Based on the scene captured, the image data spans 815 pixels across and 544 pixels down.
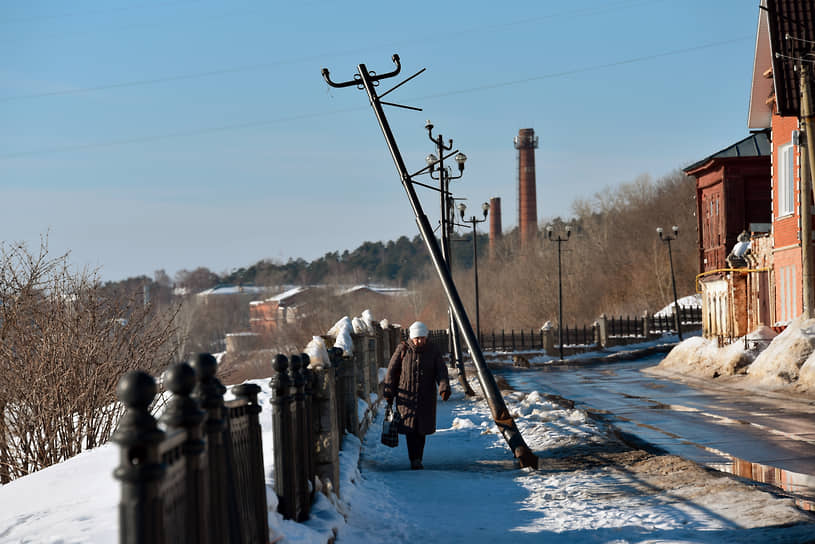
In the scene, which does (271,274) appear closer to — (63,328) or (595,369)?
(595,369)

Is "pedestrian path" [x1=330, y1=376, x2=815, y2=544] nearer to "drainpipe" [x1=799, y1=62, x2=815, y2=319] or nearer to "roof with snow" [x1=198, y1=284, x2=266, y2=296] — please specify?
"drainpipe" [x1=799, y1=62, x2=815, y2=319]

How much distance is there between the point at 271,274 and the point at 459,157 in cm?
15040

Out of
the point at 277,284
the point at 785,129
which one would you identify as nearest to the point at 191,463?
the point at 785,129

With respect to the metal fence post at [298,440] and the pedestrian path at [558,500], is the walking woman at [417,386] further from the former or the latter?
the metal fence post at [298,440]

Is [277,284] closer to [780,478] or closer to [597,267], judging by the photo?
[597,267]

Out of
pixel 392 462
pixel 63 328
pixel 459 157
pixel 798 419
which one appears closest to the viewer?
pixel 392 462

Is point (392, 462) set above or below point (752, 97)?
below

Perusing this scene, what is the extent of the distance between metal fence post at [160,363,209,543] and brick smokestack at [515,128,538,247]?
264 feet

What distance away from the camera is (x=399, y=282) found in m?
167

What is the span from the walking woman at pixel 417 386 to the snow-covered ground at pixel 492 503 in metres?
0.42

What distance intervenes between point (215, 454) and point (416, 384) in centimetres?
691

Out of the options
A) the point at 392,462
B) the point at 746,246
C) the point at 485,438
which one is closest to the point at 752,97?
the point at 746,246

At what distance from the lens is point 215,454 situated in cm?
377

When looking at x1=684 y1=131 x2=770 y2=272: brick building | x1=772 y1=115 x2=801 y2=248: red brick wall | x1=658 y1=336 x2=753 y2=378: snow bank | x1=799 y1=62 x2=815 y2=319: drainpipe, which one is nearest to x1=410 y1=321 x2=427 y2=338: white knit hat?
x1=799 y1=62 x2=815 y2=319: drainpipe
